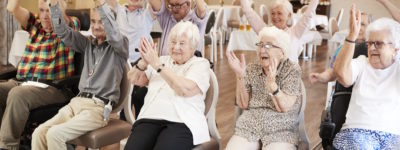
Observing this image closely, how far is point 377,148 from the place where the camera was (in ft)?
7.80

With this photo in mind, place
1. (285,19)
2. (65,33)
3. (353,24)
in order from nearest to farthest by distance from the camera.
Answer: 1. (353,24)
2. (65,33)
3. (285,19)

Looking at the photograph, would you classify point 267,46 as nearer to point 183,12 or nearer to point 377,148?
point 377,148

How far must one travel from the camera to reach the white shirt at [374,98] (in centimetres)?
242

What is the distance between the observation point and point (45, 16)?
3.33m

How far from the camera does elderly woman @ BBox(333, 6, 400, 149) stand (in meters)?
2.38

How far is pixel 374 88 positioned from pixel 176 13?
1.48 metres

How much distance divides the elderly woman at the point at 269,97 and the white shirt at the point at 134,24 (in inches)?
56.2

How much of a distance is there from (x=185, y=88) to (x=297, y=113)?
0.61 meters

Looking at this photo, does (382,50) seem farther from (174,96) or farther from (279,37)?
(174,96)

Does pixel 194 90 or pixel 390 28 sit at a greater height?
pixel 390 28

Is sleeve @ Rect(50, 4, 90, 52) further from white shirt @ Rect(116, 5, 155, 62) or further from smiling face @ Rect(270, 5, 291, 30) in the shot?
smiling face @ Rect(270, 5, 291, 30)

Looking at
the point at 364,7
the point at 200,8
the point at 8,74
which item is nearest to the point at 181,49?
the point at 200,8


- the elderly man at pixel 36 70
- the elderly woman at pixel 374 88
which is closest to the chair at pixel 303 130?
the elderly woman at pixel 374 88

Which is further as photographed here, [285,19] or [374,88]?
[285,19]
